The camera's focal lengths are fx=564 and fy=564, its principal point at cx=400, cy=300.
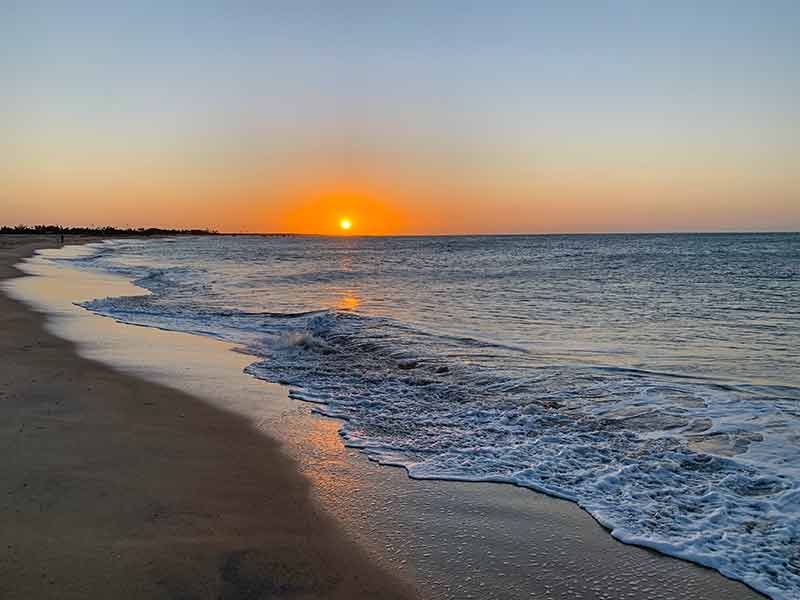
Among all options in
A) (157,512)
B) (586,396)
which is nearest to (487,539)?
(157,512)

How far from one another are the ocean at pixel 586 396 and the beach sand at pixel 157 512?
4.52 ft

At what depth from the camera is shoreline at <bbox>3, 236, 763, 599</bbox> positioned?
3463 mm

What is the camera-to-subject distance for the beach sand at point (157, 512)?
3324 mm

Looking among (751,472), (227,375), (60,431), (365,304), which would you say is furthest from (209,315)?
(751,472)

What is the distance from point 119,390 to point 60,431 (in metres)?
1.87

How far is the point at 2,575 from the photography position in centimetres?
325

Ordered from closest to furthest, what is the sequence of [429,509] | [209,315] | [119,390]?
[429,509], [119,390], [209,315]

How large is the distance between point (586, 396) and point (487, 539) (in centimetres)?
429

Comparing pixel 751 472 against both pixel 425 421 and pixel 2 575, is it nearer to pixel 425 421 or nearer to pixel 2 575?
pixel 425 421

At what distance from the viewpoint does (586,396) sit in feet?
25.6

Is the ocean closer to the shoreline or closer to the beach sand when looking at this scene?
the shoreline

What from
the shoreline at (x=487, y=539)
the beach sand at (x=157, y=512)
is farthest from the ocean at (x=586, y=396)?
the beach sand at (x=157, y=512)

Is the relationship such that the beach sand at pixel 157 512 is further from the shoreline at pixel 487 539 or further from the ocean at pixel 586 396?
the ocean at pixel 586 396

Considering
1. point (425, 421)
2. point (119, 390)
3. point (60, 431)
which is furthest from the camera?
point (119, 390)
